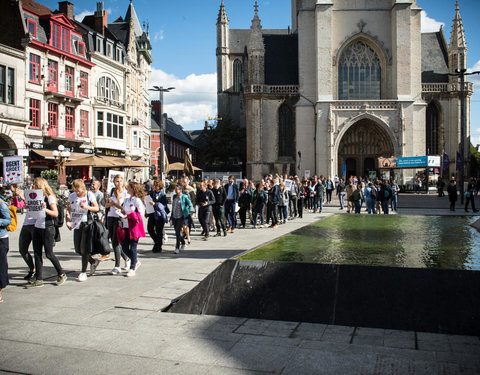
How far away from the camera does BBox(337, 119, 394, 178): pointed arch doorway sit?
1719 inches

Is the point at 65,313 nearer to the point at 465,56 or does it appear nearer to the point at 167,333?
the point at 167,333

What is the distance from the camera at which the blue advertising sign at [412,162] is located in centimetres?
3626

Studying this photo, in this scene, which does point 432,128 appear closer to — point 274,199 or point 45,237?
point 274,199

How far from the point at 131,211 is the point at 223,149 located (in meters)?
46.4

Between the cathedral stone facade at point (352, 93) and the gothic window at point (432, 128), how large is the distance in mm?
93

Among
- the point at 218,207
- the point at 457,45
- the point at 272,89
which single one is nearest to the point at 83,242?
the point at 218,207

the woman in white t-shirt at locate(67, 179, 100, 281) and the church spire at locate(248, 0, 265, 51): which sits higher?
the church spire at locate(248, 0, 265, 51)

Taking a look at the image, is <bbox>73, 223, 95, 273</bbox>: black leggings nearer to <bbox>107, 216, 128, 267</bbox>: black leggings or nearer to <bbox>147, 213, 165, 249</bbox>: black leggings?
<bbox>107, 216, 128, 267</bbox>: black leggings

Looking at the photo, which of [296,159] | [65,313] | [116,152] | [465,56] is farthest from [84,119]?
[465,56]

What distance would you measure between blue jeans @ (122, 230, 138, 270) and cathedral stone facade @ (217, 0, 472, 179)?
33.8 m

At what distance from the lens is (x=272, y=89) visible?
45.7 m

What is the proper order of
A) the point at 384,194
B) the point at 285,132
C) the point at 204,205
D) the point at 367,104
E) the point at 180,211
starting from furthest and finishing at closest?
the point at 285,132 → the point at 367,104 → the point at 384,194 → the point at 204,205 → the point at 180,211

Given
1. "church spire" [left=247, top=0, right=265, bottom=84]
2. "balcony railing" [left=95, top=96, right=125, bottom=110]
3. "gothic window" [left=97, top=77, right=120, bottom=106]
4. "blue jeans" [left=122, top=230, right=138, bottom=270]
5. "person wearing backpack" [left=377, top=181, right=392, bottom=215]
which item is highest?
"church spire" [left=247, top=0, right=265, bottom=84]

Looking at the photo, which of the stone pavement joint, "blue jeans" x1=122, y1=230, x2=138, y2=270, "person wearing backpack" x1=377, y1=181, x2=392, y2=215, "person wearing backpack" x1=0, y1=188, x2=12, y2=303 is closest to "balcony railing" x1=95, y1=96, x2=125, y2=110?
"person wearing backpack" x1=377, y1=181, x2=392, y2=215
